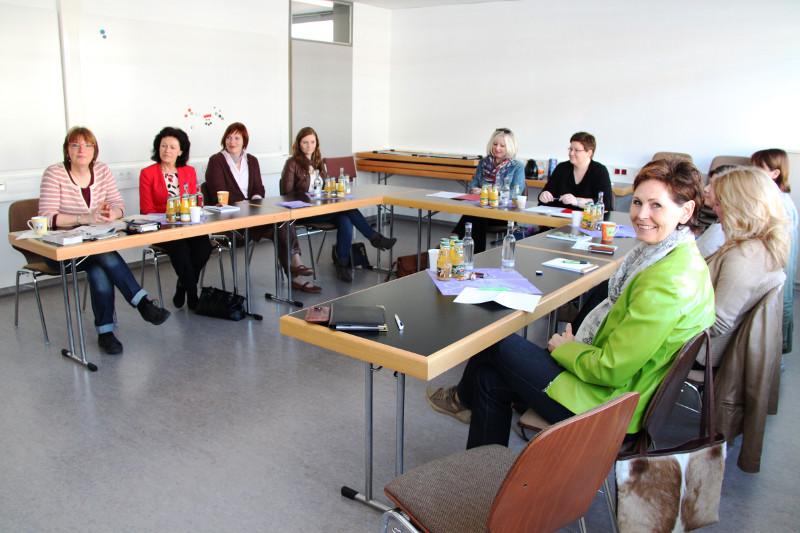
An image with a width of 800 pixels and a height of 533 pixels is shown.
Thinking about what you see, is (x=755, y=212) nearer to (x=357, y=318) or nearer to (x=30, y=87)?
(x=357, y=318)

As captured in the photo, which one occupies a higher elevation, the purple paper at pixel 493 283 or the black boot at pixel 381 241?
the purple paper at pixel 493 283

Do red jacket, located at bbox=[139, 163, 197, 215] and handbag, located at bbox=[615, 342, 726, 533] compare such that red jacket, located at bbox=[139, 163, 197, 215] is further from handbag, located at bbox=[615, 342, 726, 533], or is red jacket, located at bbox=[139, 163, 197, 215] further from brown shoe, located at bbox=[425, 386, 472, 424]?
handbag, located at bbox=[615, 342, 726, 533]

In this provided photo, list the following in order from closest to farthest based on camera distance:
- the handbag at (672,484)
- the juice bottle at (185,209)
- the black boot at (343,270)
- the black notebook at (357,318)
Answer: the handbag at (672,484)
the black notebook at (357,318)
the juice bottle at (185,209)
the black boot at (343,270)

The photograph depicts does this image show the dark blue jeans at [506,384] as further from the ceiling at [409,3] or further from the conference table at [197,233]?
the ceiling at [409,3]

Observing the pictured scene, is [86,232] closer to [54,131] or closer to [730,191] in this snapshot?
[54,131]

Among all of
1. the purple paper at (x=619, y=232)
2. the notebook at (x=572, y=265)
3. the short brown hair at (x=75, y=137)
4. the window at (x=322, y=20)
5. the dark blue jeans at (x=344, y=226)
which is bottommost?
the dark blue jeans at (x=344, y=226)

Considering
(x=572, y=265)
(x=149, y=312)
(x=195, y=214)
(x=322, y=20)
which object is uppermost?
(x=322, y=20)

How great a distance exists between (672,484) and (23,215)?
11.7ft

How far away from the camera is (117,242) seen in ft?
10.1

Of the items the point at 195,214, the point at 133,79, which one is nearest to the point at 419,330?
the point at 195,214

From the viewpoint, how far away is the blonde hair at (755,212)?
2.34 metres

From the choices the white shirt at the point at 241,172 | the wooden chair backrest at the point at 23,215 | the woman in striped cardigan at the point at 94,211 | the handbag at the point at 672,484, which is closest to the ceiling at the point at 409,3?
the white shirt at the point at 241,172

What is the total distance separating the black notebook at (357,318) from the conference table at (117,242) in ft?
5.02

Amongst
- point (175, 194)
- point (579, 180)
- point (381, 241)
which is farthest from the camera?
point (381, 241)
